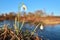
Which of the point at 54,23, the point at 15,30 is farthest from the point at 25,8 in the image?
the point at 54,23

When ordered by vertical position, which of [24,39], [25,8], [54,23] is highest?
[25,8]

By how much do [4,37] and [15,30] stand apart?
0.44 feet

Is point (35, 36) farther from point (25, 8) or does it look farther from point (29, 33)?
point (25, 8)

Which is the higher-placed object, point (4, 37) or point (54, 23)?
point (4, 37)

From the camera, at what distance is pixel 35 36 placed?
5.59 feet

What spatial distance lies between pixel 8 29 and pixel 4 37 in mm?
109

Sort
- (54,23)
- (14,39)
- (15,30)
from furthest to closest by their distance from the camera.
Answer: (54,23) → (15,30) → (14,39)

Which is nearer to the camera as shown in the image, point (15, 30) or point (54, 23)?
point (15, 30)

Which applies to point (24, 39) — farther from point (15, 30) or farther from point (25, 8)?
point (25, 8)

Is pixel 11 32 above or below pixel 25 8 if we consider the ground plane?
below

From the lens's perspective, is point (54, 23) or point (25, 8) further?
point (54, 23)

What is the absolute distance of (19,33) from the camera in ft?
5.46

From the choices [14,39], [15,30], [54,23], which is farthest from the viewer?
[54,23]

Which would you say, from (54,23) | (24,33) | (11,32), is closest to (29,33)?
(24,33)
